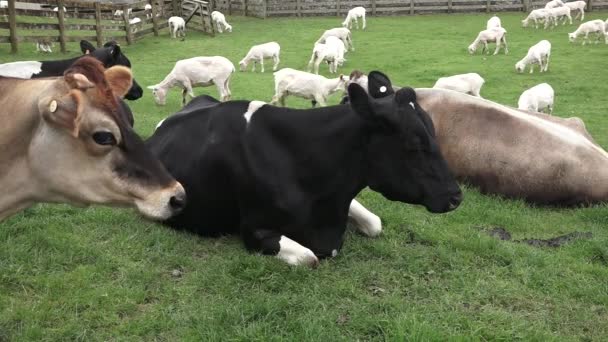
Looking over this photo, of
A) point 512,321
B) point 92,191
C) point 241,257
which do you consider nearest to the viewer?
point 92,191

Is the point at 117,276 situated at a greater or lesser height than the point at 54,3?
lesser

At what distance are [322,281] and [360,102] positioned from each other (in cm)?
140

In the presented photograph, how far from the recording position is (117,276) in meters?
4.43

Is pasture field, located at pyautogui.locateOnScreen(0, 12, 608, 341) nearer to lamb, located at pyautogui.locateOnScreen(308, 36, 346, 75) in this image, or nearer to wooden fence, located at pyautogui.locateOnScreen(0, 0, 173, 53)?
lamb, located at pyautogui.locateOnScreen(308, 36, 346, 75)

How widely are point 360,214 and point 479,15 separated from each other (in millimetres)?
34286

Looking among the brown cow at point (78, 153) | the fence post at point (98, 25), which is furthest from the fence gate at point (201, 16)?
the brown cow at point (78, 153)

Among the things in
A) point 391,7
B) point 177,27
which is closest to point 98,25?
point 177,27

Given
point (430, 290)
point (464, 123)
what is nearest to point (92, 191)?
point (430, 290)

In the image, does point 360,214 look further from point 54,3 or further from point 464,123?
point 54,3

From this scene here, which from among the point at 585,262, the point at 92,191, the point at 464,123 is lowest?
the point at 585,262

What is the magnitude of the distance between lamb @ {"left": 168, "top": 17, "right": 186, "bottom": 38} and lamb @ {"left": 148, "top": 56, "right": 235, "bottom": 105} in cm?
1586

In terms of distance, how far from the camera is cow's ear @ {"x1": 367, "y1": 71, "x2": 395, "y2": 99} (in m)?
5.20

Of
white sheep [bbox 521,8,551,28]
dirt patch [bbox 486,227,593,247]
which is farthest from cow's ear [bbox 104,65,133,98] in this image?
white sheep [bbox 521,8,551,28]

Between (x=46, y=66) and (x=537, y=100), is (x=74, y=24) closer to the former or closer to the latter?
(x=46, y=66)
